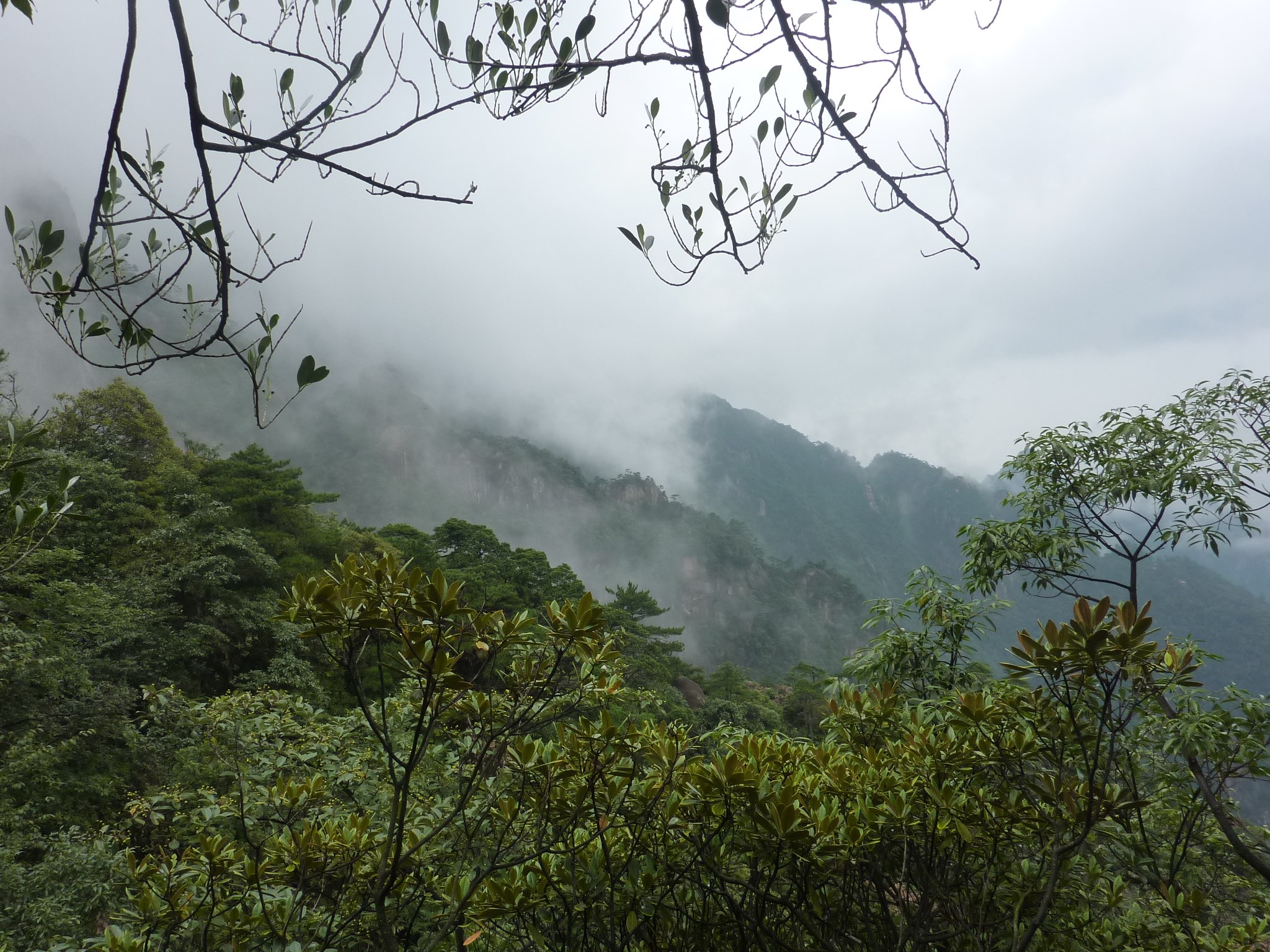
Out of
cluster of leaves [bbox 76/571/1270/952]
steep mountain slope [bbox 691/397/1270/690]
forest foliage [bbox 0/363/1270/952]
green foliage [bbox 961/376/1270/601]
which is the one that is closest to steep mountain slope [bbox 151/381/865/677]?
steep mountain slope [bbox 691/397/1270/690]

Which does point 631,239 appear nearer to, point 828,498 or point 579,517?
point 579,517

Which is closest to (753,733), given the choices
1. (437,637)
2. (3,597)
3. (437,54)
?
(437,637)

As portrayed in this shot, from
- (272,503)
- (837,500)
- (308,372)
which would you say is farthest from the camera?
(837,500)

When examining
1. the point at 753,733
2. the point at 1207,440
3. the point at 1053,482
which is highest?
the point at 1207,440

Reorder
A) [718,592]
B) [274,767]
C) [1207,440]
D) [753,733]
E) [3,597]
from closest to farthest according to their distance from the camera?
1. [753,733]
2. [274,767]
3. [1207,440]
4. [3,597]
5. [718,592]

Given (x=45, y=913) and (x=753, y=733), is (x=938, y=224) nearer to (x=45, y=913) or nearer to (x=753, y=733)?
(x=753, y=733)

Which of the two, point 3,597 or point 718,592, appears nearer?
point 3,597

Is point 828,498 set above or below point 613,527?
above

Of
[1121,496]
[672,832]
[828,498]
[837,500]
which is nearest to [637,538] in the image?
[828,498]

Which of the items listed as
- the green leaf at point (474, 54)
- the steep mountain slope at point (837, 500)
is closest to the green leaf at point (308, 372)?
the green leaf at point (474, 54)

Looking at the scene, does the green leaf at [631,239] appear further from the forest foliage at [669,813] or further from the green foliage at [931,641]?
the green foliage at [931,641]

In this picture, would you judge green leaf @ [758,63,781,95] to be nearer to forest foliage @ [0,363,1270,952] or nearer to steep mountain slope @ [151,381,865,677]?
forest foliage @ [0,363,1270,952]

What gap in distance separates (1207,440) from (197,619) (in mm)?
11852

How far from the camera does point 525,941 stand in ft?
4.04
